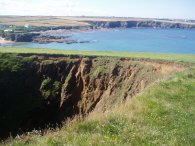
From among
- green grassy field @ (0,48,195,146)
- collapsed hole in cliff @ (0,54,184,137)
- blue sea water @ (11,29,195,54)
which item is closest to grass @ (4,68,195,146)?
green grassy field @ (0,48,195,146)

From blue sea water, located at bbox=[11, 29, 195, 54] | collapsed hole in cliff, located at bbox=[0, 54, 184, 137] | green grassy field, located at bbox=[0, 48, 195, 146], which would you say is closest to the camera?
green grassy field, located at bbox=[0, 48, 195, 146]

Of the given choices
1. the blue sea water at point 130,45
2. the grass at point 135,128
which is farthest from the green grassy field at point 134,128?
the blue sea water at point 130,45

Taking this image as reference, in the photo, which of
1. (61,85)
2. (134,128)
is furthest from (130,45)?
(134,128)

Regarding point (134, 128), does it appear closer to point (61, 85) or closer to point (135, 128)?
point (135, 128)

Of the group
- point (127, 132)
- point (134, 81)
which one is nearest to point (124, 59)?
point (134, 81)

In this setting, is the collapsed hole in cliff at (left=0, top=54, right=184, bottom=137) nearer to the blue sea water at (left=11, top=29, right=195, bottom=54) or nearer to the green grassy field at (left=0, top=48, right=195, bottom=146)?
the green grassy field at (left=0, top=48, right=195, bottom=146)

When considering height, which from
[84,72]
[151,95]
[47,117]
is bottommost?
[47,117]

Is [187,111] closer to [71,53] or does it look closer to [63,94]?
[63,94]
